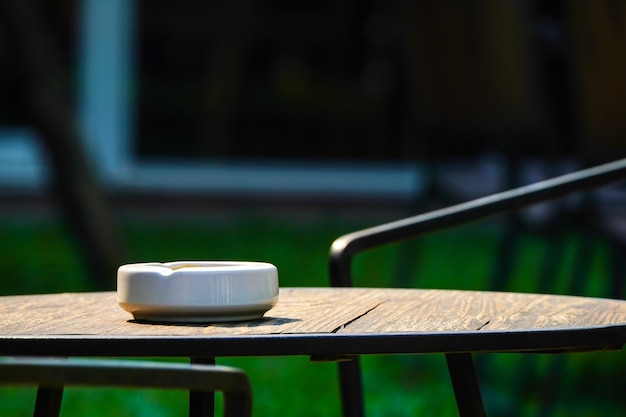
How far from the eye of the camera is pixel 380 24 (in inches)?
312

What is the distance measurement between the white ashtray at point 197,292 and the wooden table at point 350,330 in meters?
0.01

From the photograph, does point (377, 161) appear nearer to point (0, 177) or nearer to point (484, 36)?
point (0, 177)

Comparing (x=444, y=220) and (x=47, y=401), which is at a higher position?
(x=444, y=220)

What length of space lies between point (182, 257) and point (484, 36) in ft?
8.04

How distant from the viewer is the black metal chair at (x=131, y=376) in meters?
0.77

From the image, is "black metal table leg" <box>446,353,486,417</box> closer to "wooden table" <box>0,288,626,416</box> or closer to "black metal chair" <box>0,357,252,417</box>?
"wooden table" <box>0,288,626,416</box>

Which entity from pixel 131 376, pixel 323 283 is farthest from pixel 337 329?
pixel 323 283

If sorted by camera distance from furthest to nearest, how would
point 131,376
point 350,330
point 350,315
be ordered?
point 350,315 < point 350,330 < point 131,376

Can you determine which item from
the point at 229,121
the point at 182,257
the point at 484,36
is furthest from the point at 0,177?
the point at 484,36

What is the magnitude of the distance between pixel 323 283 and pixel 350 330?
11.8 ft

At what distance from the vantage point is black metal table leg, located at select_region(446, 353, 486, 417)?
1.20 m

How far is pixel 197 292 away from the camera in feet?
3.32

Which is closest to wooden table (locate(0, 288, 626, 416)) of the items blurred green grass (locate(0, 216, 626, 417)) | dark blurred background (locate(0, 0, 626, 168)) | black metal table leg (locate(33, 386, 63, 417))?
black metal table leg (locate(33, 386, 63, 417))

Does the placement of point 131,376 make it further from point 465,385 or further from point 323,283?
point 323,283
